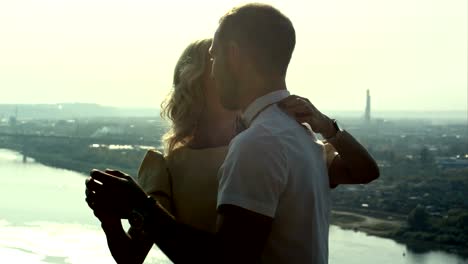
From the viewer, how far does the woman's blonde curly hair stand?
0.89m

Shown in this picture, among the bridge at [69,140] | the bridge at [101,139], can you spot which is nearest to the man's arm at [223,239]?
the bridge at [101,139]

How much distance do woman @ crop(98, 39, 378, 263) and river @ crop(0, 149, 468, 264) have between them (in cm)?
541

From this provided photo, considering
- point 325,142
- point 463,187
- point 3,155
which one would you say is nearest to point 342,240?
point 463,187

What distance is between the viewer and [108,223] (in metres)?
0.68

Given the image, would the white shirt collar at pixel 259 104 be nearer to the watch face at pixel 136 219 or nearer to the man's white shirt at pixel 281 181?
the man's white shirt at pixel 281 181

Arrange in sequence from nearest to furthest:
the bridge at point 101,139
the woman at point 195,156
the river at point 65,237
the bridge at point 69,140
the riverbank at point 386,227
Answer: the woman at point 195,156, the river at point 65,237, the riverbank at point 386,227, the bridge at point 101,139, the bridge at point 69,140

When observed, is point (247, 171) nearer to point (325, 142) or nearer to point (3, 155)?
point (325, 142)

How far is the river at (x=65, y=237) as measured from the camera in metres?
6.59

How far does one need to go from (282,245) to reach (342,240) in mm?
8181

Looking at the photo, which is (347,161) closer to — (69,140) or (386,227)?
(386,227)

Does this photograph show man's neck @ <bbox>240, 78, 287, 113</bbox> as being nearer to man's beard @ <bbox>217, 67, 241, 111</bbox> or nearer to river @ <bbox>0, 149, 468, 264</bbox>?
man's beard @ <bbox>217, 67, 241, 111</bbox>

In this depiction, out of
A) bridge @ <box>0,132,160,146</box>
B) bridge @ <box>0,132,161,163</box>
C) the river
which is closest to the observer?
the river

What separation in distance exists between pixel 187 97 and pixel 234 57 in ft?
0.79

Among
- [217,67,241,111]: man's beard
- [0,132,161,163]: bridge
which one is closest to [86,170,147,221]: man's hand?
[217,67,241,111]: man's beard
